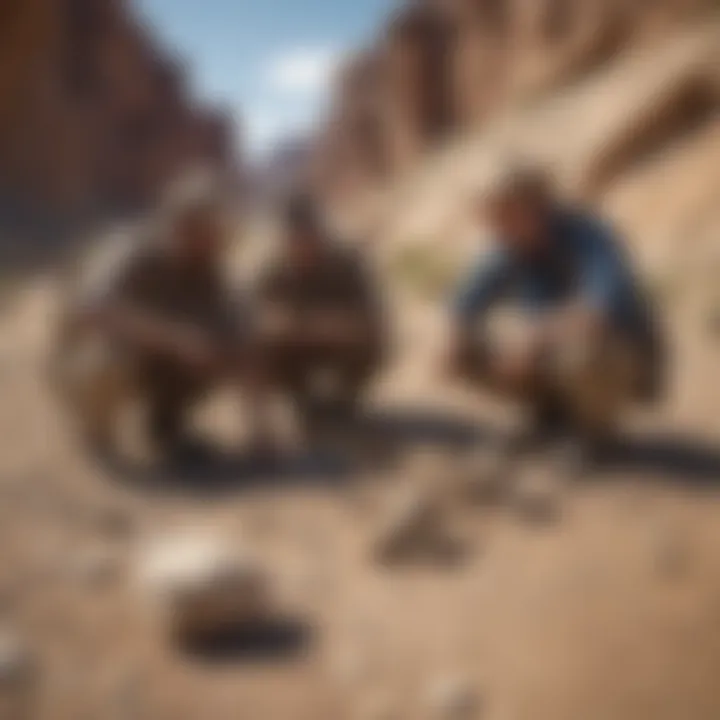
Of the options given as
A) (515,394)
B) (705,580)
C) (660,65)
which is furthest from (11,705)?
(660,65)

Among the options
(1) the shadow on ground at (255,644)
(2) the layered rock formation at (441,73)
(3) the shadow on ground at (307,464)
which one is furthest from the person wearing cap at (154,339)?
(1) the shadow on ground at (255,644)

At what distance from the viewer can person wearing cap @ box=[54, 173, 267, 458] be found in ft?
3.54

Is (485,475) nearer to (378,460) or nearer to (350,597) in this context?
(378,460)

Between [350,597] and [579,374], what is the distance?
53 centimetres

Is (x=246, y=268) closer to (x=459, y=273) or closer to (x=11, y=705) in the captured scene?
(x=459, y=273)

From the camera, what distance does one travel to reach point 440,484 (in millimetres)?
1025

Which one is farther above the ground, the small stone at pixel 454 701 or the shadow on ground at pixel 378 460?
the shadow on ground at pixel 378 460

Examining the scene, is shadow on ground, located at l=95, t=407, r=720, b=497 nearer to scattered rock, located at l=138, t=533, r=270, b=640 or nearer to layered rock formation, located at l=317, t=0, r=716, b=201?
scattered rock, located at l=138, t=533, r=270, b=640

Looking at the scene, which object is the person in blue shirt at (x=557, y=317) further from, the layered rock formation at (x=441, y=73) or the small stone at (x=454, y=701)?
the small stone at (x=454, y=701)

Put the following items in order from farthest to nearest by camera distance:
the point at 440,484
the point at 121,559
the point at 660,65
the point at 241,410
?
the point at 660,65 < the point at 241,410 < the point at 440,484 < the point at 121,559

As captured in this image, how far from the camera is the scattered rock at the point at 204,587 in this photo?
73cm

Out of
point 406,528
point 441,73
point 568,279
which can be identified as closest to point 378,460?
point 406,528

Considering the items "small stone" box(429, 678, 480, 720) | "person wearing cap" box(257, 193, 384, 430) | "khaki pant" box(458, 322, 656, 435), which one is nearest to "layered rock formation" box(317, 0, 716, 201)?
"person wearing cap" box(257, 193, 384, 430)

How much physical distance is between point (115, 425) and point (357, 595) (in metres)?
0.51
